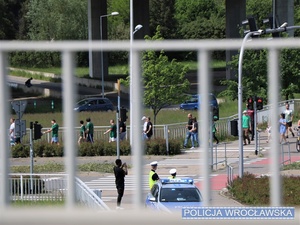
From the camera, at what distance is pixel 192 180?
5059 mm

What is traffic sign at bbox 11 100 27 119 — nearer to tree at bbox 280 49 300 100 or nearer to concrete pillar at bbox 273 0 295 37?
tree at bbox 280 49 300 100

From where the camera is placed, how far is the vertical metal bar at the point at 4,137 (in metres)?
4.22

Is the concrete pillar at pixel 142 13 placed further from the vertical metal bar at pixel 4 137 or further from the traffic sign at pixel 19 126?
the vertical metal bar at pixel 4 137

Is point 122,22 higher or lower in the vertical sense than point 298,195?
higher

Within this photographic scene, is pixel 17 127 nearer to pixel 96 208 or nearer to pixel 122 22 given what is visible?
pixel 96 208

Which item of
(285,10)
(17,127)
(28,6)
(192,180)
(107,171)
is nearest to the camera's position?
(17,127)

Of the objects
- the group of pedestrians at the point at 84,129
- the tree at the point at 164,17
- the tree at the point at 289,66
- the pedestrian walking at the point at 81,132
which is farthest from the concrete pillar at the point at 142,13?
the tree at the point at 289,66

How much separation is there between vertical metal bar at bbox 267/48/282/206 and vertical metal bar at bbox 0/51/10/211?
122cm

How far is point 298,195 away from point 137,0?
66.3 metres

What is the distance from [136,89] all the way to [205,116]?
0.35 m

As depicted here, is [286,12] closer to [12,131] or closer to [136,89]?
[12,131]

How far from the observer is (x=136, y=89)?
426cm

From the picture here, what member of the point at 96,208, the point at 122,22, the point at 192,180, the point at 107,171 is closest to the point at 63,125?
the point at 96,208

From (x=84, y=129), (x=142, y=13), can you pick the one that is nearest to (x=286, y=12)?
(x=142, y=13)
